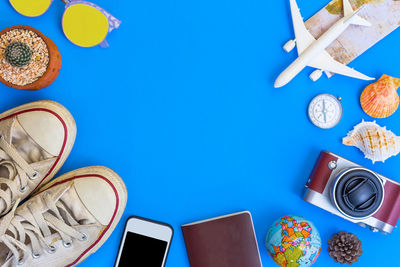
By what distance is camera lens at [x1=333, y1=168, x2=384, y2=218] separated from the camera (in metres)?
0.78

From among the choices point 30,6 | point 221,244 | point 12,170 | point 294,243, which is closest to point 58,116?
point 12,170

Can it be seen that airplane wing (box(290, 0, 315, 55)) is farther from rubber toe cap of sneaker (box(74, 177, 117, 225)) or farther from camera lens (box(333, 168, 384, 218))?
rubber toe cap of sneaker (box(74, 177, 117, 225))

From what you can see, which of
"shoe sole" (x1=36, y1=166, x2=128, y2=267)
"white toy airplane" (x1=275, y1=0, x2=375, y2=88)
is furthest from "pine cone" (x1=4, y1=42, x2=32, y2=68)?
"white toy airplane" (x1=275, y1=0, x2=375, y2=88)

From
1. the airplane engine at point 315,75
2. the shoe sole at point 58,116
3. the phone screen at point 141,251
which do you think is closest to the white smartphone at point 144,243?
the phone screen at point 141,251

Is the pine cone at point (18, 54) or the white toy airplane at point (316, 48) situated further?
the white toy airplane at point (316, 48)

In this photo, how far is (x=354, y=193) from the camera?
0.78 m

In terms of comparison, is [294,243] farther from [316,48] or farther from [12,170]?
[12,170]

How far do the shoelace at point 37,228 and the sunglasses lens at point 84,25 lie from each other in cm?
35

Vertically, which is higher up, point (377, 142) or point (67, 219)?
point (377, 142)

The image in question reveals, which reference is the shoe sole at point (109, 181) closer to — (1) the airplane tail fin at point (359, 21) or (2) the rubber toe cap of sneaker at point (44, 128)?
(2) the rubber toe cap of sneaker at point (44, 128)

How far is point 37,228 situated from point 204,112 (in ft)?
1.47

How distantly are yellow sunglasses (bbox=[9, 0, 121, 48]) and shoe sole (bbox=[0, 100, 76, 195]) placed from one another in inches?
6.0

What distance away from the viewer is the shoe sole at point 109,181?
2.74 ft

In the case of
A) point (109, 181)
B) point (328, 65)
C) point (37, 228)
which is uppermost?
point (328, 65)
